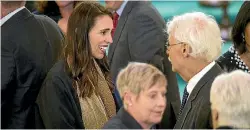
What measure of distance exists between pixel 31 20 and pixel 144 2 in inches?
71.3

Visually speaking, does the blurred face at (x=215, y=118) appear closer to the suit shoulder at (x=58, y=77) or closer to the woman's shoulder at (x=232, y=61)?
the suit shoulder at (x=58, y=77)

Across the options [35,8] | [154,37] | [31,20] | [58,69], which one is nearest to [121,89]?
[58,69]

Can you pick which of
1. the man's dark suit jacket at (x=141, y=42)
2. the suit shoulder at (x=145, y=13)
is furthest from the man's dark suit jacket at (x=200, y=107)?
the suit shoulder at (x=145, y=13)

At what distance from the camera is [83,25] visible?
13.4ft

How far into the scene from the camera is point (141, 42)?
5.75 m

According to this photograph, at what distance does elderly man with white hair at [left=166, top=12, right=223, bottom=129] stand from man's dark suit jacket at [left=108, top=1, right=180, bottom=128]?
1.48 meters

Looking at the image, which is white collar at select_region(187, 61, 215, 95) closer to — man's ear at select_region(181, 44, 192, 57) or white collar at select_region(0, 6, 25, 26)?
man's ear at select_region(181, 44, 192, 57)

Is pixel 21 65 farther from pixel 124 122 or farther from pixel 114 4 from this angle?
pixel 114 4

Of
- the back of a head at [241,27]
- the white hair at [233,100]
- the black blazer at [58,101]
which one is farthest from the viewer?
the back of a head at [241,27]

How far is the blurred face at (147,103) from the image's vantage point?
362 cm

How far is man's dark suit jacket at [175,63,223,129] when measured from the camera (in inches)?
153

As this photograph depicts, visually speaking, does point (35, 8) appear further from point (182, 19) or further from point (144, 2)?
point (182, 19)

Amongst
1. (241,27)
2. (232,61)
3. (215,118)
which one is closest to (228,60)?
(232,61)

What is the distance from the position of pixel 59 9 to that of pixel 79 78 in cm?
222
